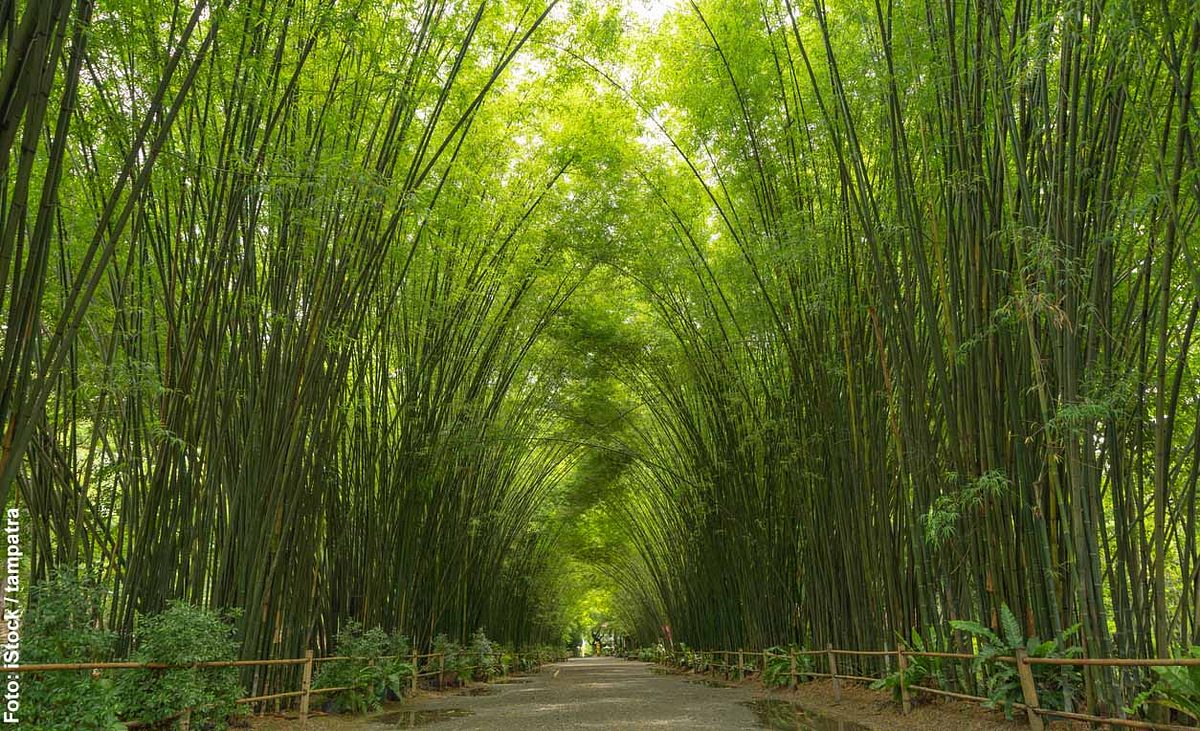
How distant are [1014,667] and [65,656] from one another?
4.13 meters

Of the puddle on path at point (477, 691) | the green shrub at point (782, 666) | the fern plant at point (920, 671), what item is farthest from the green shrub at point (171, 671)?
the puddle on path at point (477, 691)

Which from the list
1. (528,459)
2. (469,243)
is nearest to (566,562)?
(528,459)

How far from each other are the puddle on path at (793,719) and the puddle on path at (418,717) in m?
2.18

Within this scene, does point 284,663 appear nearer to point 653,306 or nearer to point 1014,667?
point 1014,667

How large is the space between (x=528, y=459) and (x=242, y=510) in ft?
29.8

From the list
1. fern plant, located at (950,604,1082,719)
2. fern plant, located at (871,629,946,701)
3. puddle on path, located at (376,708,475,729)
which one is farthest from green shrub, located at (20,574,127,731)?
fern plant, located at (871,629,946,701)

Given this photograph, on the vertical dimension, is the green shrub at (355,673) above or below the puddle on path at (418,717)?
above

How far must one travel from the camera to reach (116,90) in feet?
12.6

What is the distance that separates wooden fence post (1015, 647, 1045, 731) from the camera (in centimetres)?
352

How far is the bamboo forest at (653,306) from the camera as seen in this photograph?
3201 millimetres

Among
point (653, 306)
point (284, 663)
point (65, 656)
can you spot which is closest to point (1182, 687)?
point (65, 656)

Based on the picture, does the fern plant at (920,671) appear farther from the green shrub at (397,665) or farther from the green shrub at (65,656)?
the green shrub at (65,656)

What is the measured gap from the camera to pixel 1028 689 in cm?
356

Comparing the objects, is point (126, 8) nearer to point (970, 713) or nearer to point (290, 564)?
point (290, 564)
